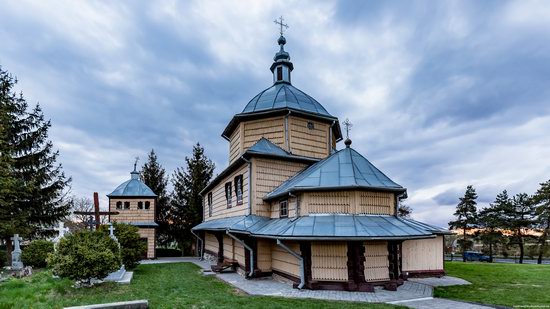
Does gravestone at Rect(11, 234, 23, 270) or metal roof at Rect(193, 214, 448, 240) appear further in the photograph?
gravestone at Rect(11, 234, 23, 270)

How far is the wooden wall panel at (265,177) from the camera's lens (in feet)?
43.0

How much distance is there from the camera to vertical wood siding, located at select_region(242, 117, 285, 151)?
1484 cm

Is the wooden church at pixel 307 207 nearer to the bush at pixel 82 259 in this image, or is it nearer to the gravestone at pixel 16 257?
the bush at pixel 82 259

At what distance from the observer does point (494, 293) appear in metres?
9.52

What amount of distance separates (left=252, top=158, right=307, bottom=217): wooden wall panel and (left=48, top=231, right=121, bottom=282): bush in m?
5.35

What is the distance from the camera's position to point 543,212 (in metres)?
26.0

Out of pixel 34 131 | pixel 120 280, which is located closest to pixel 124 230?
pixel 120 280

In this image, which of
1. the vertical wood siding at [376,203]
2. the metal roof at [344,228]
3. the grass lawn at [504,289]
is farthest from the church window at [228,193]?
the grass lawn at [504,289]

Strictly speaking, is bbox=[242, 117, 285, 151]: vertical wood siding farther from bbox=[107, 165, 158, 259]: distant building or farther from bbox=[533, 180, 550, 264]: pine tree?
bbox=[533, 180, 550, 264]: pine tree

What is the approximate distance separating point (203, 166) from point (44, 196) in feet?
38.7

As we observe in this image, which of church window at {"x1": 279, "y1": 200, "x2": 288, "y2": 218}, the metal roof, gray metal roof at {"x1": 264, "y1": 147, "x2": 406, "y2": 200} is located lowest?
the metal roof

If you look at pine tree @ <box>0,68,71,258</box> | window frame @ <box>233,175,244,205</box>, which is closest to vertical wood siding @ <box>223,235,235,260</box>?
window frame @ <box>233,175,244,205</box>

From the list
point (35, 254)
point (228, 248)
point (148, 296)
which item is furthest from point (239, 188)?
point (35, 254)

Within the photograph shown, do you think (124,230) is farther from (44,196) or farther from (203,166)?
(203,166)
